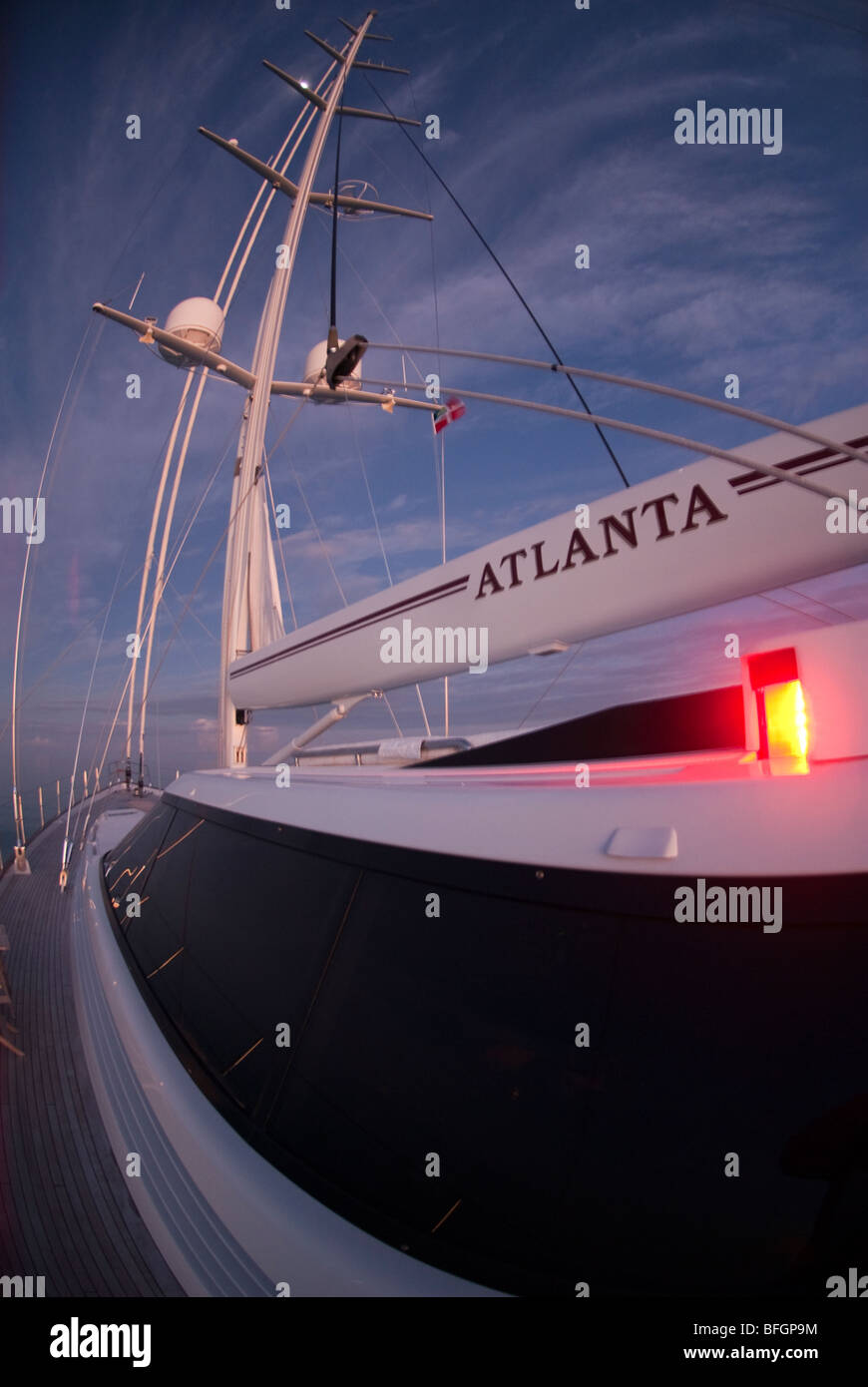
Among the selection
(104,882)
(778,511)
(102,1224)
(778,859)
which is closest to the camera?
(778,859)

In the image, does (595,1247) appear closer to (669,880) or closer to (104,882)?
(669,880)

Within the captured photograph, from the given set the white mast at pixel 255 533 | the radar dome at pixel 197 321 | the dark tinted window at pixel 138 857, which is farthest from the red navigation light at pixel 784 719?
the radar dome at pixel 197 321

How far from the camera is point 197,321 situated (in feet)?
22.4

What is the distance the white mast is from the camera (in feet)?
17.4

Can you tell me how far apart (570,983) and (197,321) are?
26.3ft

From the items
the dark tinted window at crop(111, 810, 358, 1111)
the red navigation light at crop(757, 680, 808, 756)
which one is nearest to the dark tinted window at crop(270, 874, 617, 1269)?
the dark tinted window at crop(111, 810, 358, 1111)

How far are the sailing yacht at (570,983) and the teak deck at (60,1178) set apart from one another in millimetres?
130

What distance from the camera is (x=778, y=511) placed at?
1.50 meters

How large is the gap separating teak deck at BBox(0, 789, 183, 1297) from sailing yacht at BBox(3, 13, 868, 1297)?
13cm

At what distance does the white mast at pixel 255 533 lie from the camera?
529cm

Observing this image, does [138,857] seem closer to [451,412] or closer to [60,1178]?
[60,1178]

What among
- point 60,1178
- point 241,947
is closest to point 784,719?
point 241,947
